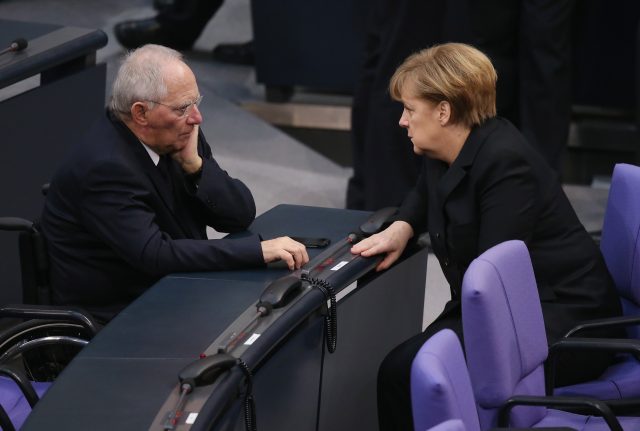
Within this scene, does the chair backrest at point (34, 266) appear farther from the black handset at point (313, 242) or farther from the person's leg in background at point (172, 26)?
the person's leg in background at point (172, 26)

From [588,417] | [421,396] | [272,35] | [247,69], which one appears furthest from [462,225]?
[247,69]

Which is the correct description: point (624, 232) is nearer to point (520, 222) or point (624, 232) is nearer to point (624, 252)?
point (624, 252)

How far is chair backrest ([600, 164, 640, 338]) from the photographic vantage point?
10.6 ft

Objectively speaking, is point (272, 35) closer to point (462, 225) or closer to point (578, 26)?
point (578, 26)

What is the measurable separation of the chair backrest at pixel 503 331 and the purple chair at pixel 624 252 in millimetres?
258

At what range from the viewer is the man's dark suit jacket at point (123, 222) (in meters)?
3.05

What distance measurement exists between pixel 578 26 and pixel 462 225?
2.86m

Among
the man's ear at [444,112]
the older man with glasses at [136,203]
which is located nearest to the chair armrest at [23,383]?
the older man with glasses at [136,203]

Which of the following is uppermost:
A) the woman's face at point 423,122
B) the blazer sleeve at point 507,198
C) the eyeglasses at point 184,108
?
the eyeglasses at point 184,108

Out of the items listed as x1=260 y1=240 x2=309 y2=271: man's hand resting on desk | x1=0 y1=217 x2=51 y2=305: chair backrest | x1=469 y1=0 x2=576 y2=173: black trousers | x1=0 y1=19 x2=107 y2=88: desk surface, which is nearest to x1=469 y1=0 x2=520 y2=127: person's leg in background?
x1=469 y1=0 x2=576 y2=173: black trousers

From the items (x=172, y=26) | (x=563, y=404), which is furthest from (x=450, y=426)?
(x=172, y=26)

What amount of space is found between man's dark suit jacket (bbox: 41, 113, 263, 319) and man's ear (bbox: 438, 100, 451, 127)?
56cm

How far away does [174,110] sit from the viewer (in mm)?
3129

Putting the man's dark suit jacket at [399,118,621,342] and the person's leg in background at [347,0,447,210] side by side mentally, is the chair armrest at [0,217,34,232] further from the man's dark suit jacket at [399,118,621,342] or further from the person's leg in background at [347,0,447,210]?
the person's leg in background at [347,0,447,210]
